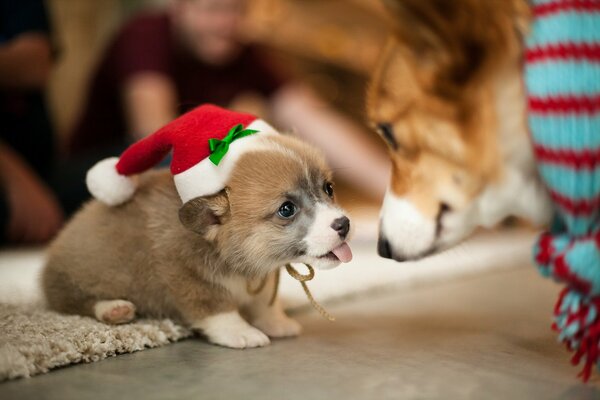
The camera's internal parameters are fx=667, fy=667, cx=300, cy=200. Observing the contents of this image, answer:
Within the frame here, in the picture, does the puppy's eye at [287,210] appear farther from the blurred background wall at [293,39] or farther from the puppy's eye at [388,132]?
the blurred background wall at [293,39]

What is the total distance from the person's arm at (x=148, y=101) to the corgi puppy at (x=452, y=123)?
1.74 meters

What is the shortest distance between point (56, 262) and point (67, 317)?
0.42ft

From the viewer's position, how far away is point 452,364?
1160 mm

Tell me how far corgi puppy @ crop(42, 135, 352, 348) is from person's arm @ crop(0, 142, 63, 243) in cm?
121

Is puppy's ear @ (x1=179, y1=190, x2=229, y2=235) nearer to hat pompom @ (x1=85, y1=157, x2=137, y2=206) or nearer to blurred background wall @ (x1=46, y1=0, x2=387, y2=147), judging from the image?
hat pompom @ (x1=85, y1=157, x2=137, y2=206)

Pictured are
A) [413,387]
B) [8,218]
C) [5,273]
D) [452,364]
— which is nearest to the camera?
[413,387]

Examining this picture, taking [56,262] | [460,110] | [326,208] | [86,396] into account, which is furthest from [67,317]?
[460,110]

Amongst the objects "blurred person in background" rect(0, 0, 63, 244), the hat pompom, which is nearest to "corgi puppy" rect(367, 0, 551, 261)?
the hat pompom

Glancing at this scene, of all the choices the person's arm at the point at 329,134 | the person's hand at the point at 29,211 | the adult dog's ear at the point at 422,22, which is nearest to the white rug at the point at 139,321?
the person's hand at the point at 29,211

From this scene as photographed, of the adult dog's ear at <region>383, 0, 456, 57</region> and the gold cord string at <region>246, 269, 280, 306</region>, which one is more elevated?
the adult dog's ear at <region>383, 0, 456, 57</region>

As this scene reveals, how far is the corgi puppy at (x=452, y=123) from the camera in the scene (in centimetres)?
101

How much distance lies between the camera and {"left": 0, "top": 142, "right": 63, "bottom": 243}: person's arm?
2.52 metres

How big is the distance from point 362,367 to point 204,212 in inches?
15.5

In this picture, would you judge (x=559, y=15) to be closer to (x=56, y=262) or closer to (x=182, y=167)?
(x=182, y=167)
